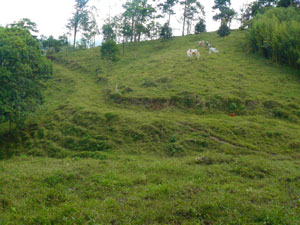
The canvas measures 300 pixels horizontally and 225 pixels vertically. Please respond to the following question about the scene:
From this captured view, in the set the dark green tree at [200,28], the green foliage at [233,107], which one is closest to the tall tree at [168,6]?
the dark green tree at [200,28]

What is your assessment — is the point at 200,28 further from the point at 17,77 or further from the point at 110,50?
the point at 17,77

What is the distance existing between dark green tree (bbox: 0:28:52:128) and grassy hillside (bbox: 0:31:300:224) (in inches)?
85.4

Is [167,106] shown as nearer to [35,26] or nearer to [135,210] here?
[135,210]

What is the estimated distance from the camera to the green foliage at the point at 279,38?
1952 centimetres

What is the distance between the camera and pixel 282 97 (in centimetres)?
1614

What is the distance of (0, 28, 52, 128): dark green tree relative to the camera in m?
13.9

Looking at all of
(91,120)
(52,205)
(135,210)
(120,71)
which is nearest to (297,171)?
(135,210)

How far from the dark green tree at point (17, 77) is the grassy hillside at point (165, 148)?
85.4 inches

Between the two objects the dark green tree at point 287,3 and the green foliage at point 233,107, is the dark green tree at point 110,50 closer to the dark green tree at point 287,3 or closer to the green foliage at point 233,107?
the green foliage at point 233,107

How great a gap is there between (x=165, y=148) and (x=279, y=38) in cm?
1784

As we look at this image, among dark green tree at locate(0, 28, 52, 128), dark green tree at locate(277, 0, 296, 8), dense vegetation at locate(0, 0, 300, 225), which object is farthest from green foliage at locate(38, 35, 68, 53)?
dark green tree at locate(277, 0, 296, 8)

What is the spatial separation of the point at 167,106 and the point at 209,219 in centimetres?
1224

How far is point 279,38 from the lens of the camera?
68.7ft

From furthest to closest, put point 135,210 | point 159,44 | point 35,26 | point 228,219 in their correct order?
1. point 159,44
2. point 35,26
3. point 135,210
4. point 228,219
